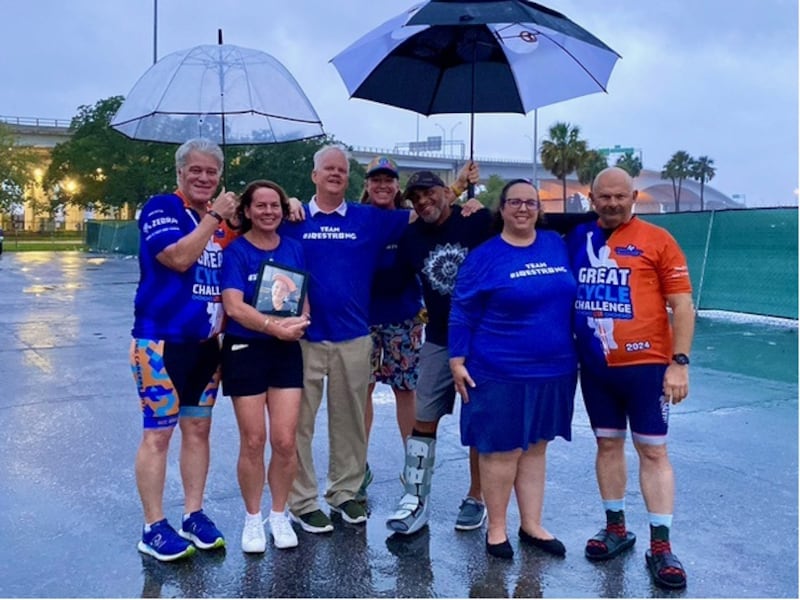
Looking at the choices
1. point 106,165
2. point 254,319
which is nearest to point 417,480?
point 254,319

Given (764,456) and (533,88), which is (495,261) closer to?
(533,88)

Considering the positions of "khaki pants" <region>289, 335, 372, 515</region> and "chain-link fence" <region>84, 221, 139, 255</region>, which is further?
"chain-link fence" <region>84, 221, 139, 255</region>

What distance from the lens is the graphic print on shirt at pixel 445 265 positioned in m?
4.08

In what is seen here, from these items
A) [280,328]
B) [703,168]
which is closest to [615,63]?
[280,328]

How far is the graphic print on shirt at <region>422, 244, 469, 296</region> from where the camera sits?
408 centimetres

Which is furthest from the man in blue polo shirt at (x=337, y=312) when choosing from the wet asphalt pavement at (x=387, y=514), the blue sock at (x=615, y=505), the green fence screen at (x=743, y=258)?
the green fence screen at (x=743, y=258)

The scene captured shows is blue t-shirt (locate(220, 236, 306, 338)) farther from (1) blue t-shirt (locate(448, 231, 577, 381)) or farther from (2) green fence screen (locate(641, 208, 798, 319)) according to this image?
(2) green fence screen (locate(641, 208, 798, 319))

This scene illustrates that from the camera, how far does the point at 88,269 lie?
87.3 feet

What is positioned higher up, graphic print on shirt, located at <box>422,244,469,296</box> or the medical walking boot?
graphic print on shirt, located at <box>422,244,469,296</box>

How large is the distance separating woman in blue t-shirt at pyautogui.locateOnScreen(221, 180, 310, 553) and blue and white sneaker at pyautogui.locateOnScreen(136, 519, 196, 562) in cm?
28

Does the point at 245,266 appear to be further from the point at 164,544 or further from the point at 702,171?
the point at 702,171

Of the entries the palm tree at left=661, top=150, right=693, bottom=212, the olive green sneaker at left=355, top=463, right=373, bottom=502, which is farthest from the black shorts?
the palm tree at left=661, top=150, right=693, bottom=212

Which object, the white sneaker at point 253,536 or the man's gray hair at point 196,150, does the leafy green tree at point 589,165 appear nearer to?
the man's gray hair at point 196,150

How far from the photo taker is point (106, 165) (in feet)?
151
